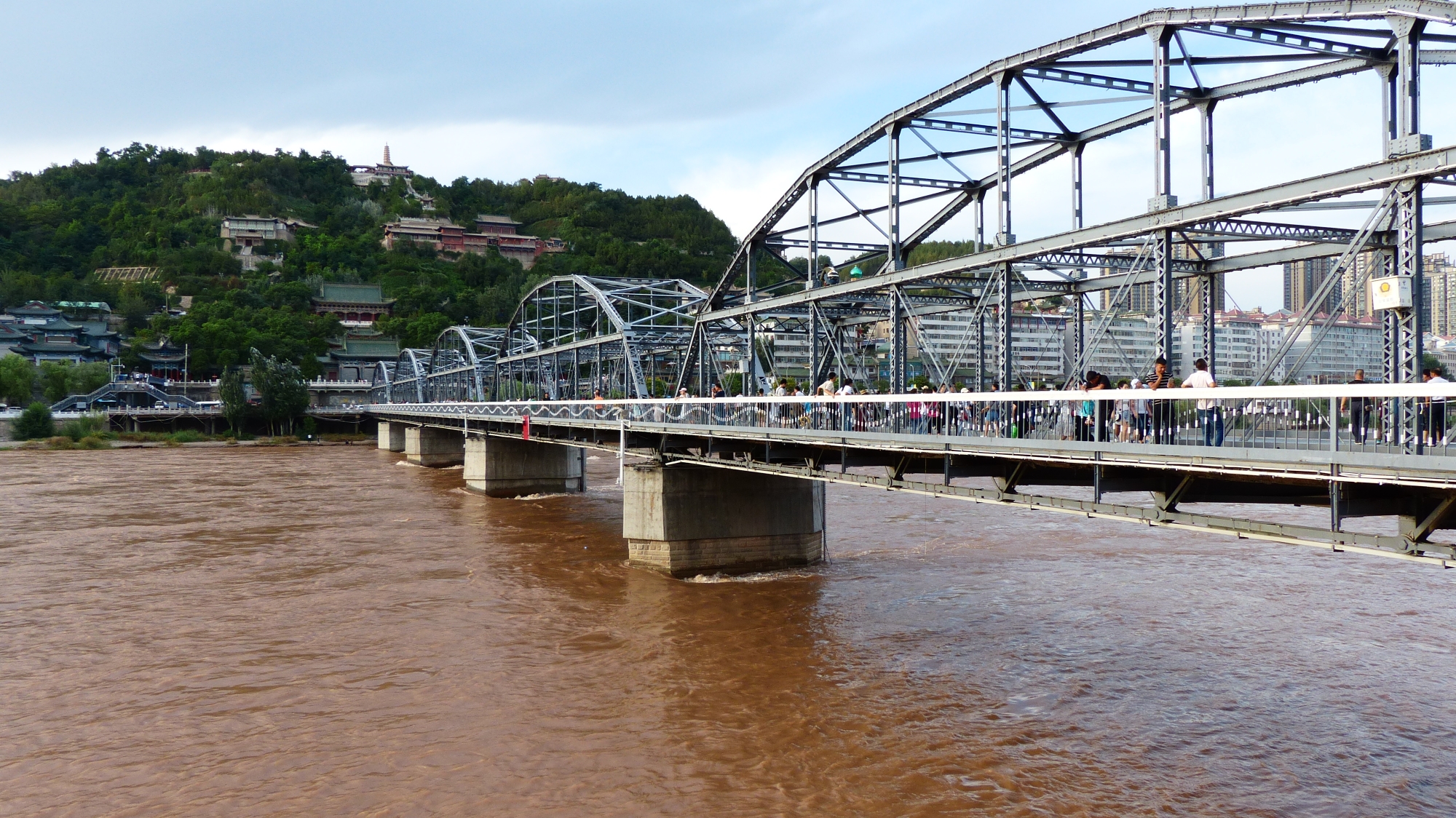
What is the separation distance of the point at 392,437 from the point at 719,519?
251 feet

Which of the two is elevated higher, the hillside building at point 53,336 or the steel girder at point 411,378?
the hillside building at point 53,336

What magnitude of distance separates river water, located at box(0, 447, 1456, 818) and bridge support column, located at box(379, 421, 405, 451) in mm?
65386

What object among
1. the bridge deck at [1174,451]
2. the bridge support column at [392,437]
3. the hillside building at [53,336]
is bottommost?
the bridge support column at [392,437]

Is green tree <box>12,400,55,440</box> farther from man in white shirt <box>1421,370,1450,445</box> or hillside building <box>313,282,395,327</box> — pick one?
man in white shirt <box>1421,370,1450,445</box>

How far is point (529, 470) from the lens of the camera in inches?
2000

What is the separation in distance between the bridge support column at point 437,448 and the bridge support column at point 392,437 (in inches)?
759

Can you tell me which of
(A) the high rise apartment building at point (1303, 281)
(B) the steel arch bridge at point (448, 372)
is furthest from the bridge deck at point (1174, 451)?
(B) the steel arch bridge at point (448, 372)

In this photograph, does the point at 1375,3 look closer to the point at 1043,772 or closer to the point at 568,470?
the point at 1043,772

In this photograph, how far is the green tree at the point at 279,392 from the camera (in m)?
113

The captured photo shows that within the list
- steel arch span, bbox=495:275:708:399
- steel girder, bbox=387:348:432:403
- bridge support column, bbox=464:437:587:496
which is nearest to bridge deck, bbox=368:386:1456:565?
steel arch span, bbox=495:275:708:399

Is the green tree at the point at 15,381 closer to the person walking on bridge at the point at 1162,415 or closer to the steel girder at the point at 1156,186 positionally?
the steel girder at the point at 1156,186

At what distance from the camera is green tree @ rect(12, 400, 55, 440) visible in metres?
95.4

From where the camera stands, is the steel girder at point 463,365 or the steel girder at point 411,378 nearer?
the steel girder at point 463,365

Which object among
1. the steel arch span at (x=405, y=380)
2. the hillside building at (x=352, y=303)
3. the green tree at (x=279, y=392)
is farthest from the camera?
the hillside building at (x=352, y=303)
